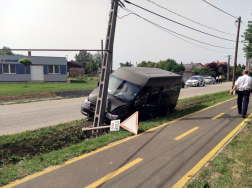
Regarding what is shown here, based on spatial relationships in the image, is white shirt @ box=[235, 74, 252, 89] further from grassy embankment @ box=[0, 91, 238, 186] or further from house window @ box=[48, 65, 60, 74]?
house window @ box=[48, 65, 60, 74]

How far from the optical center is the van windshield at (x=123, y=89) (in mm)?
7531

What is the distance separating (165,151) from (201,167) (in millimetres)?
984

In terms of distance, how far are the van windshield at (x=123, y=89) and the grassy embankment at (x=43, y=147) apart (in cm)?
125

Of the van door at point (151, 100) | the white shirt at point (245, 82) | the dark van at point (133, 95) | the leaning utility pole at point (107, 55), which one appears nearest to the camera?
the leaning utility pole at point (107, 55)

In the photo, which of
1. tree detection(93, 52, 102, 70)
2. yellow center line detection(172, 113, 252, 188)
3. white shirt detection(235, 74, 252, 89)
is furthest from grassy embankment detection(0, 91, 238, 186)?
tree detection(93, 52, 102, 70)

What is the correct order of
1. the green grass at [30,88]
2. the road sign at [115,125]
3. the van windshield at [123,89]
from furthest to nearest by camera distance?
the green grass at [30,88]
the van windshield at [123,89]
the road sign at [115,125]

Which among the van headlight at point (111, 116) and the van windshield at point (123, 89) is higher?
the van windshield at point (123, 89)

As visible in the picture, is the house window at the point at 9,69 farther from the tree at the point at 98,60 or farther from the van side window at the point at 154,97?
the tree at the point at 98,60

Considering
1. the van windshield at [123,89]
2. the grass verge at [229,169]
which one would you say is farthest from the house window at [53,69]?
the grass verge at [229,169]

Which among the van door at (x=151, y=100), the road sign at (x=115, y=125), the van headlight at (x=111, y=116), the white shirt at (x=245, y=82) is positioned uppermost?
the white shirt at (x=245, y=82)

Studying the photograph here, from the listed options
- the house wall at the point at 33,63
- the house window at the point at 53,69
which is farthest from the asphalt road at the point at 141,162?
the house window at the point at 53,69

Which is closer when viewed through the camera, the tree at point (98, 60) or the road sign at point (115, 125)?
the road sign at point (115, 125)

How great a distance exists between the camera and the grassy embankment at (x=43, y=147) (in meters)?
4.07

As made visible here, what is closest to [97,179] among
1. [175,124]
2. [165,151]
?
[165,151]
